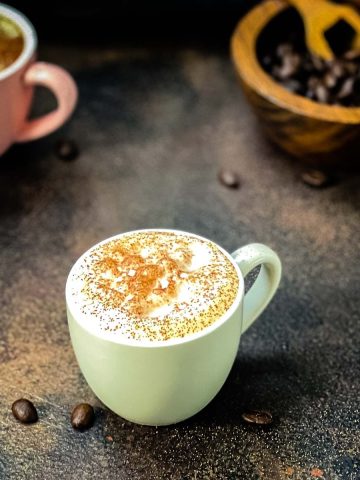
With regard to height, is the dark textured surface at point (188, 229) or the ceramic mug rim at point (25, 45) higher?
the ceramic mug rim at point (25, 45)

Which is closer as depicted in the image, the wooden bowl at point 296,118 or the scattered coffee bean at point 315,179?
the wooden bowl at point 296,118

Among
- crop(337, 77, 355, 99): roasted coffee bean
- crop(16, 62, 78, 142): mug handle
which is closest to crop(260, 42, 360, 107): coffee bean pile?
crop(337, 77, 355, 99): roasted coffee bean

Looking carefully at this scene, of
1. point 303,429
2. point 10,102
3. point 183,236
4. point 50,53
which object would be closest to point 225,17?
point 50,53

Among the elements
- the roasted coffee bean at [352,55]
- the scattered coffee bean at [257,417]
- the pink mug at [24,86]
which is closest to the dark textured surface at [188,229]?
the scattered coffee bean at [257,417]

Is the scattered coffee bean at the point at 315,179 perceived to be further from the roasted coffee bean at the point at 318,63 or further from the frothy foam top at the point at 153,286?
the frothy foam top at the point at 153,286

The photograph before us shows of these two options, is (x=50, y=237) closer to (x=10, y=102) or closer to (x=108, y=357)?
(x=10, y=102)

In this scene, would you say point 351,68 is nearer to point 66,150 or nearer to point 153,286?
point 66,150

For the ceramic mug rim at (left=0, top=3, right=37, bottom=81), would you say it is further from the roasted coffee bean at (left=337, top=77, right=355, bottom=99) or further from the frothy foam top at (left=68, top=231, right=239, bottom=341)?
the roasted coffee bean at (left=337, top=77, right=355, bottom=99)
